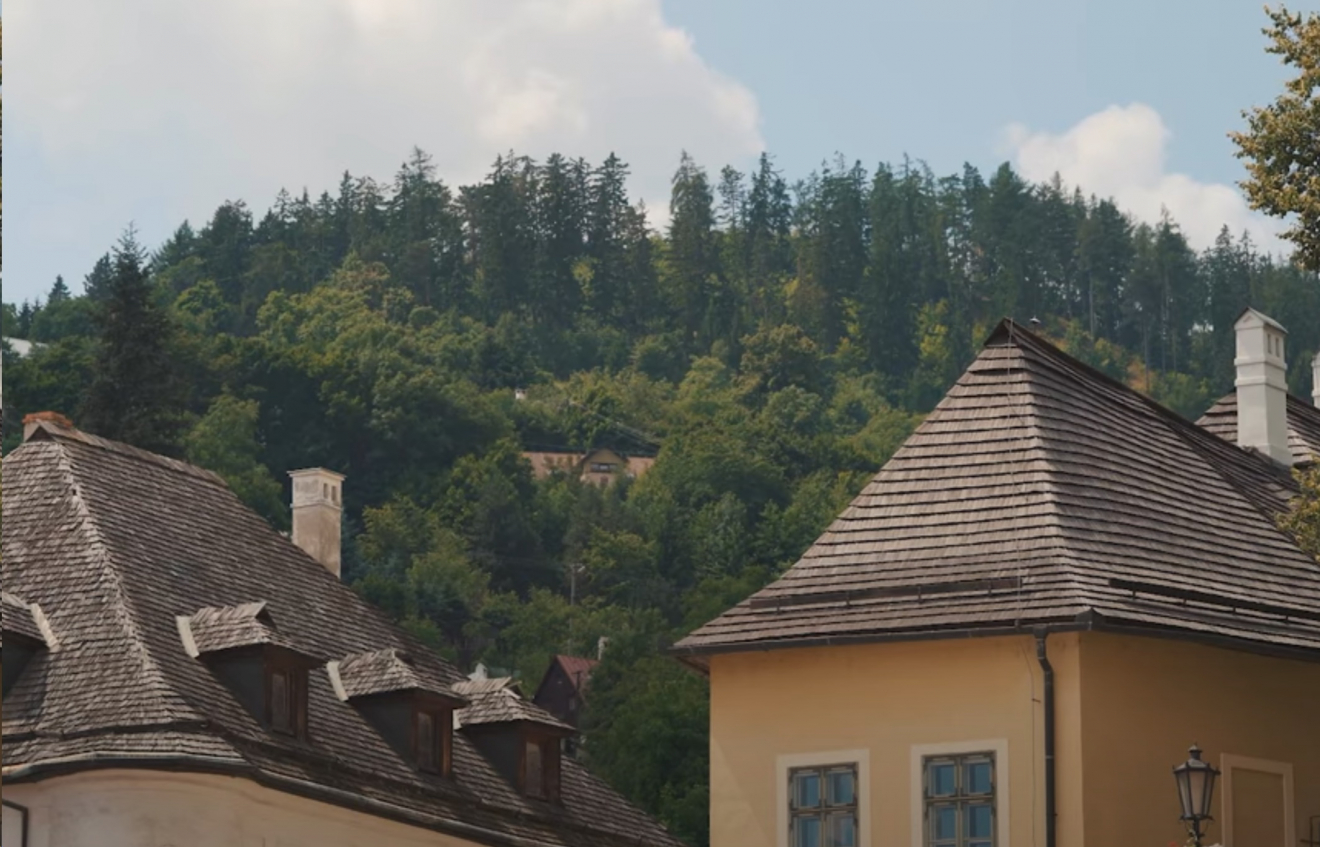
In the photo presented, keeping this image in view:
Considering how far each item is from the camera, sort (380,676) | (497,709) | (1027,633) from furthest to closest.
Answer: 1. (497,709)
2. (380,676)
3. (1027,633)

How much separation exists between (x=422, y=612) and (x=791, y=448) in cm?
4532

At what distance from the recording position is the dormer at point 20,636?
27953mm

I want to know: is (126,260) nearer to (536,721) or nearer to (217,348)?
(217,348)

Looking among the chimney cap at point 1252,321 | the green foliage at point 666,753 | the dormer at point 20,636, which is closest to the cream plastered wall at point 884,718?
the dormer at point 20,636

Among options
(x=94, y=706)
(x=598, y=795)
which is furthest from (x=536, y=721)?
(x=94, y=706)

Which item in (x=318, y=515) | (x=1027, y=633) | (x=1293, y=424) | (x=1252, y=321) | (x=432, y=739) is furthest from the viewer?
(x=318, y=515)

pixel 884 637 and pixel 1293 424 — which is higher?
pixel 1293 424

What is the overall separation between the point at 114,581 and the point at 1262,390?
48.0 ft

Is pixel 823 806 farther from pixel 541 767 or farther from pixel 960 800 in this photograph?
pixel 541 767

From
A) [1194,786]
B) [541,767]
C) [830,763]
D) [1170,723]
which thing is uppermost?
[1170,723]

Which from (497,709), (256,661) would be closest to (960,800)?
(256,661)

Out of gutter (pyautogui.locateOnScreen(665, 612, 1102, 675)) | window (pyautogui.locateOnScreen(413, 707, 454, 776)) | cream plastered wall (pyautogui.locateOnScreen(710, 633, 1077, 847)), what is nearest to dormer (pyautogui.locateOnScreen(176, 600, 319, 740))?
window (pyautogui.locateOnScreen(413, 707, 454, 776))

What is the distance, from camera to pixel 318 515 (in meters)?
38.9

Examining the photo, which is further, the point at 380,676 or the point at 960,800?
the point at 380,676
